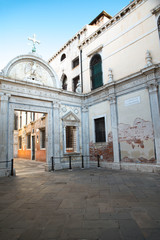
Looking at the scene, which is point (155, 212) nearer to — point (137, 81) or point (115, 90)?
point (137, 81)

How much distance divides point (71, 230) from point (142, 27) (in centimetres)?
995

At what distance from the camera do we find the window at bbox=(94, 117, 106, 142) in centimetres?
1032

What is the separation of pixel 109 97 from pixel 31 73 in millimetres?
5130

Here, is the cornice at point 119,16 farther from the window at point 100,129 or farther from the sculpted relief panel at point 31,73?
the window at point 100,129

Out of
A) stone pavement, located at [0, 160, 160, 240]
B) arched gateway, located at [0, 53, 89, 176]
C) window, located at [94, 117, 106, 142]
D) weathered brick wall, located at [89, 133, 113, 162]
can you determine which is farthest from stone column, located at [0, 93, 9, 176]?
window, located at [94, 117, 106, 142]

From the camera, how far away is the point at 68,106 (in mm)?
10875

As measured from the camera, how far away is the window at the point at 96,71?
1107 centimetres

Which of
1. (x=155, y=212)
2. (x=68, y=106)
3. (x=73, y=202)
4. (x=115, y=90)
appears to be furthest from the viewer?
(x=68, y=106)

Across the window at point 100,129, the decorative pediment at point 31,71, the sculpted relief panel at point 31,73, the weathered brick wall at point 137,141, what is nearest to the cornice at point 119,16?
the decorative pediment at point 31,71

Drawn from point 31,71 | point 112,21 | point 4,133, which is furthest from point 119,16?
point 4,133

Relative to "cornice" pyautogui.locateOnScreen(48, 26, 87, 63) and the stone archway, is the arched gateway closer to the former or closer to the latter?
the stone archway

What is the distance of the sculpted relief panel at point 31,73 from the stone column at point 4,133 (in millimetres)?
1670

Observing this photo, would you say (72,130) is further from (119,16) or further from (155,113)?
(119,16)

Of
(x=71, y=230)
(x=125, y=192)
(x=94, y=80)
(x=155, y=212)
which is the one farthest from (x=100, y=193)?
(x=94, y=80)
